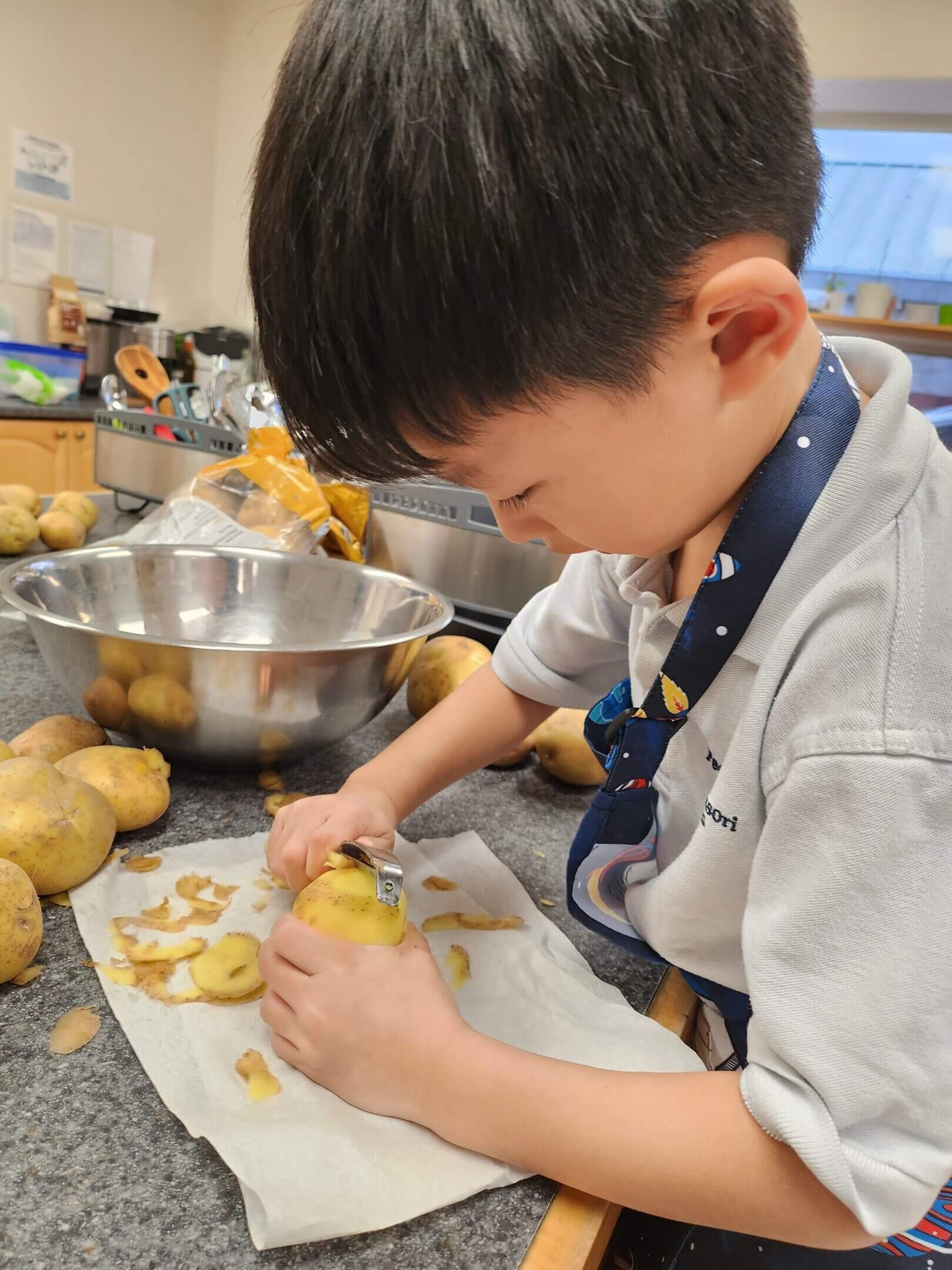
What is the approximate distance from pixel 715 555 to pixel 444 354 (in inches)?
7.0

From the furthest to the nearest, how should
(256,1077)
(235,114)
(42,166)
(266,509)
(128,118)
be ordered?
(235,114)
(128,118)
(42,166)
(266,509)
(256,1077)

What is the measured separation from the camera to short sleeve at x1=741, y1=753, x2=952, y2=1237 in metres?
0.31

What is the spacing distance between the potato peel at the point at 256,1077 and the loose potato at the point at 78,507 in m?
0.95

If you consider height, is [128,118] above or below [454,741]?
above

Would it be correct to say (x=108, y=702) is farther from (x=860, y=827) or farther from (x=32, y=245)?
(x=32, y=245)

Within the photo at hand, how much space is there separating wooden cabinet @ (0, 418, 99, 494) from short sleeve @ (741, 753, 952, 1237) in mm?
2532

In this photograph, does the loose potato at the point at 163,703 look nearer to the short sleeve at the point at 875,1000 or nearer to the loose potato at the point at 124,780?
the loose potato at the point at 124,780

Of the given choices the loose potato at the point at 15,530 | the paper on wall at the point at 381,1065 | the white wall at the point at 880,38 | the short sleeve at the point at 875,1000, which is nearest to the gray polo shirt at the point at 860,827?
the short sleeve at the point at 875,1000

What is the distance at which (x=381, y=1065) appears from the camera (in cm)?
38

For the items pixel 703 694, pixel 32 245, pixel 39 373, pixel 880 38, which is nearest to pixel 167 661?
pixel 703 694

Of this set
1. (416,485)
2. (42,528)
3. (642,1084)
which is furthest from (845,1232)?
(42,528)

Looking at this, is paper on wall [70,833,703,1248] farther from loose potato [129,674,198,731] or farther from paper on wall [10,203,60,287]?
paper on wall [10,203,60,287]

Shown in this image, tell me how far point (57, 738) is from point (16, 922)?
0.71 feet

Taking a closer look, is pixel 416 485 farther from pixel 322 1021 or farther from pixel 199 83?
pixel 199 83
